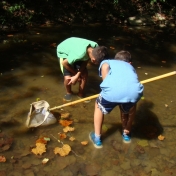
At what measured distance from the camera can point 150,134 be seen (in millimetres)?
3525

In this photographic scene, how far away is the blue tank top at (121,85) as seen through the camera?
2.66 m

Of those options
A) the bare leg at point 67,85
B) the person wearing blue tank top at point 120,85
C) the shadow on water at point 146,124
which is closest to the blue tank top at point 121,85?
the person wearing blue tank top at point 120,85

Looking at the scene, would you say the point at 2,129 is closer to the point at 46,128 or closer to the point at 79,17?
the point at 46,128

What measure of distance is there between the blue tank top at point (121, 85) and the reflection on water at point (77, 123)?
2.78 ft

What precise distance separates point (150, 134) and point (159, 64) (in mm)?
2692

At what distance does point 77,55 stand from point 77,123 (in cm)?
100

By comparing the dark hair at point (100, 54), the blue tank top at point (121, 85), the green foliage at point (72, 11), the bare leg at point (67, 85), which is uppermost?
the dark hair at point (100, 54)

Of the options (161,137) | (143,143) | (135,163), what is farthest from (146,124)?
(135,163)

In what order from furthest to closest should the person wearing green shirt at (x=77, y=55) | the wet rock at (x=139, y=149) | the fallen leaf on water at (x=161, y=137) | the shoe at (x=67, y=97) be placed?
the shoe at (x=67, y=97) → the fallen leaf on water at (x=161, y=137) → the wet rock at (x=139, y=149) → the person wearing green shirt at (x=77, y=55)

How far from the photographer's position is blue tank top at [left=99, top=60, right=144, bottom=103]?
266 centimetres

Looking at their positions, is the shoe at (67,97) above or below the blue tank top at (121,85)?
below

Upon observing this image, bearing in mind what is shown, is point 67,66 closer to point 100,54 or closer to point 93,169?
point 100,54

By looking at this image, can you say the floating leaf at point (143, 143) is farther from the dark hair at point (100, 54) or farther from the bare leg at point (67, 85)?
the bare leg at point (67, 85)

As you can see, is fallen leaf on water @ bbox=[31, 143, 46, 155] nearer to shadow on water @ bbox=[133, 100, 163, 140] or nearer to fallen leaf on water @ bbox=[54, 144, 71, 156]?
fallen leaf on water @ bbox=[54, 144, 71, 156]
